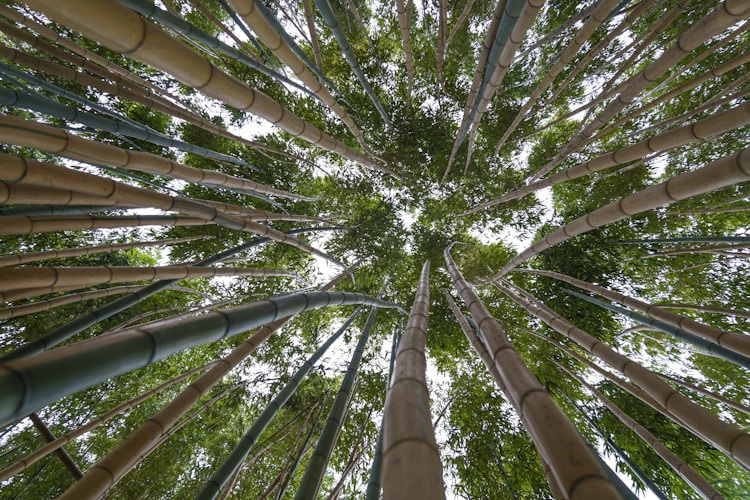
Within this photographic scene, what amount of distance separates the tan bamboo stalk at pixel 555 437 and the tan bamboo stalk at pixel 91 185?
168cm

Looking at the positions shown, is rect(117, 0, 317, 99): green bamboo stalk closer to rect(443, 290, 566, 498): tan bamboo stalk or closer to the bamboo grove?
the bamboo grove

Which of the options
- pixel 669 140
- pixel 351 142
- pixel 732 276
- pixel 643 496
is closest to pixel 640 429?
pixel 669 140

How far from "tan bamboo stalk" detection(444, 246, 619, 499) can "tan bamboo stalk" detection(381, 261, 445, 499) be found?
0.98 ft

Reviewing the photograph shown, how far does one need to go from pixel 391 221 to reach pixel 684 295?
16.2 ft

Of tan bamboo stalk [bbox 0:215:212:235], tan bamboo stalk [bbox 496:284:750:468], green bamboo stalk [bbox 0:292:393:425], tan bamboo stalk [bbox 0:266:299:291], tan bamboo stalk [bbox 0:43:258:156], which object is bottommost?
tan bamboo stalk [bbox 496:284:750:468]

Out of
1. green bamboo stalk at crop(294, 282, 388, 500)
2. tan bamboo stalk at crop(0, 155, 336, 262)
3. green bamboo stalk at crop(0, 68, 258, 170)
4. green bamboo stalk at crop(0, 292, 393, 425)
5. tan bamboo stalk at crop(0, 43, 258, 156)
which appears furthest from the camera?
tan bamboo stalk at crop(0, 43, 258, 156)

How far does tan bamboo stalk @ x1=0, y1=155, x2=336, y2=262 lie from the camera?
1.29 metres

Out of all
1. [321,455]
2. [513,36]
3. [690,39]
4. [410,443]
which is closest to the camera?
[410,443]

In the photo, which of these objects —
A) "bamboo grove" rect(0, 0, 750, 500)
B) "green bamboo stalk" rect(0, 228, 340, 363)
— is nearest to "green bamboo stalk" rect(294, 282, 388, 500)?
"bamboo grove" rect(0, 0, 750, 500)

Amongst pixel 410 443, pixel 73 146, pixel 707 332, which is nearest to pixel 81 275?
pixel 73 146

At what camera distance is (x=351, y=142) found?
235 inches

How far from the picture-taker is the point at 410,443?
854 millimetres

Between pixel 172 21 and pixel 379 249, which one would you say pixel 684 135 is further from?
pixel 379 249

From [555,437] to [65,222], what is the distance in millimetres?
2755
